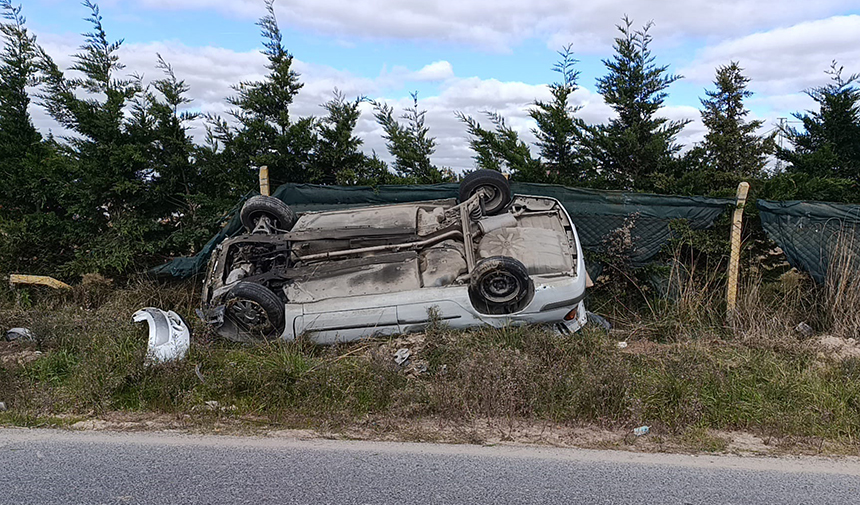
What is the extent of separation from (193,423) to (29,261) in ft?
17.9

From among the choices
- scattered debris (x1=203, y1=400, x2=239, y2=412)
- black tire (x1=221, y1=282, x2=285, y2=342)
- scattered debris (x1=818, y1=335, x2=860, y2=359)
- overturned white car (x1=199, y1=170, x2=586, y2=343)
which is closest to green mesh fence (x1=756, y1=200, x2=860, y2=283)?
scattered debris (x1=818, y1=335, x2=860, y2=359)

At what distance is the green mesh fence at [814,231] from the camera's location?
6543 millimetres

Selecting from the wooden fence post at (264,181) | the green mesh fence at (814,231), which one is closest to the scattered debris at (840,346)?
the green mesh fence at (814,231)

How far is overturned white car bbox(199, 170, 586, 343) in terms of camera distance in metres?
5.58

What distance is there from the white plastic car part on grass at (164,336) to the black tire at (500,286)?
267 cm

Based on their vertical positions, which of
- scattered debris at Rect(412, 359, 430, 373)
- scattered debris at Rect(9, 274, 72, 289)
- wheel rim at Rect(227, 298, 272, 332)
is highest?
scattered debris at Rect(9, 274, 72, 289)

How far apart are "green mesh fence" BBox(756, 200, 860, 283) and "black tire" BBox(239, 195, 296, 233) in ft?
17.7

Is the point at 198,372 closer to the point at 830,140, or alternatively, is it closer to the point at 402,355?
the point at 402,355

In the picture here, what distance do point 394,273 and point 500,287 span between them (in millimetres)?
1046

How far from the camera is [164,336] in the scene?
5559 millimetres

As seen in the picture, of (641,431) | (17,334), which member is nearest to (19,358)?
(17,334)

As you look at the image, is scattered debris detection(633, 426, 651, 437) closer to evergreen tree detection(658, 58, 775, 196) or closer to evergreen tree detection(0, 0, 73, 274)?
evergreen tree detection(658, 58, 775, 196)

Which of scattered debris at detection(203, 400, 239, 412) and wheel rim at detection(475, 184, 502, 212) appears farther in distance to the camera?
wheel rim at detection(475, 184, 502, 212)

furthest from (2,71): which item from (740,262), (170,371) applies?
Result: (740,262)
